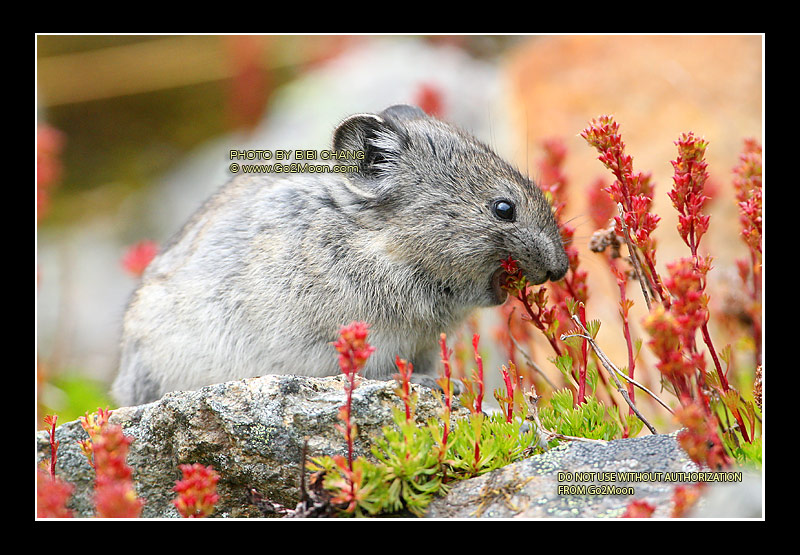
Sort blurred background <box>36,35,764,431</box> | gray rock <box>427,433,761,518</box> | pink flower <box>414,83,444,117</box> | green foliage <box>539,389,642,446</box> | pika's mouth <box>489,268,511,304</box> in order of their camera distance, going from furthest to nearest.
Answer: pink flower <box>414,83,444,117</box> → blurred background <box>36,35,764,431</box> → pika's mouth <box>489,268,511,304</box> → green foliage <box>539,389,642,446</box> → gray rock <box>427,433,761,518</box>

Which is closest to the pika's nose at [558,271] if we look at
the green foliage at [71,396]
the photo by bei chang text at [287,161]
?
the photo by bei chang text at [287,161]

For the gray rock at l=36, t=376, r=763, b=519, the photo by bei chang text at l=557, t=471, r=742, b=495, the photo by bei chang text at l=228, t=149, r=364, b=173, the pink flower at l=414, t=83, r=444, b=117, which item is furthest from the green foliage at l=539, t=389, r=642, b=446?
the pink flower at l=414, t=83, r=444, b=117

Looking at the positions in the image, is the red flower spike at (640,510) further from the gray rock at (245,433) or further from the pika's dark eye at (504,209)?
the pika's dark eye at (504,209)

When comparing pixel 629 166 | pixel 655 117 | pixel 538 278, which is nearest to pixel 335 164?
pixel 538 278

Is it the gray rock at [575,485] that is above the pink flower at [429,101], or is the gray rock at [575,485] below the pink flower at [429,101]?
below

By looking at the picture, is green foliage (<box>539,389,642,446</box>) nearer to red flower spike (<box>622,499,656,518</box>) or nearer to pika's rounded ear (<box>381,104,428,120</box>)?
red flower spike (<box>622,499,656,518</box>)
